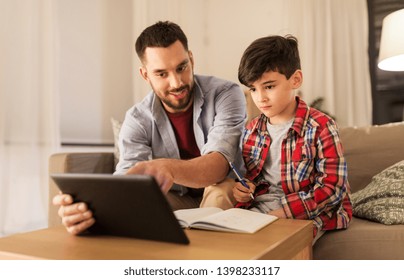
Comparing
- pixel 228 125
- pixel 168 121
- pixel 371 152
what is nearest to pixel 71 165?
pixel 168 121

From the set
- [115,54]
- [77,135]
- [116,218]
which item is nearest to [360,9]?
[115,54]

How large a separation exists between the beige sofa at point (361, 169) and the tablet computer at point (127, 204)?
1.93ft

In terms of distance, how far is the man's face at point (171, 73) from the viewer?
145 centimetres

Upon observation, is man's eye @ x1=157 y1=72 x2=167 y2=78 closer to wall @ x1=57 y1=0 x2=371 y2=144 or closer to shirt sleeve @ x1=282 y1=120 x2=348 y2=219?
shirt sleeve @ x1=282 y1=120 x2=348 y2=219

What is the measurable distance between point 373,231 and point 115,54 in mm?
2521

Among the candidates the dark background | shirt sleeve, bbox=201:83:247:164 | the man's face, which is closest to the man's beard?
the man's face

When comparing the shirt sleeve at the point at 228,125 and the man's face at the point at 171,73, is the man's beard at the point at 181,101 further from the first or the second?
the shirt sleeve at the point at 228,125

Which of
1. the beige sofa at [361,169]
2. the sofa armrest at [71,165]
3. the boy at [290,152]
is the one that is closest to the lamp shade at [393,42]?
the beige sofa at [361,169]

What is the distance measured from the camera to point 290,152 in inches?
47.7

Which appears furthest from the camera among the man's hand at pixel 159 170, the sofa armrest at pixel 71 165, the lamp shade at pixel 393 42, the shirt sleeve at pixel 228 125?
the lamp shade at pixel 393 42

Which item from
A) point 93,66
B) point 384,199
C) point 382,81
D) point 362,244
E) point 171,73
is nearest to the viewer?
point 362,244

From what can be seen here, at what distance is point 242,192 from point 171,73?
507mm

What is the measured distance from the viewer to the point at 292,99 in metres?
1.25

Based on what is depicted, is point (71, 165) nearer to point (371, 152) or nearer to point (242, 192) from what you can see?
point (242, 192)
